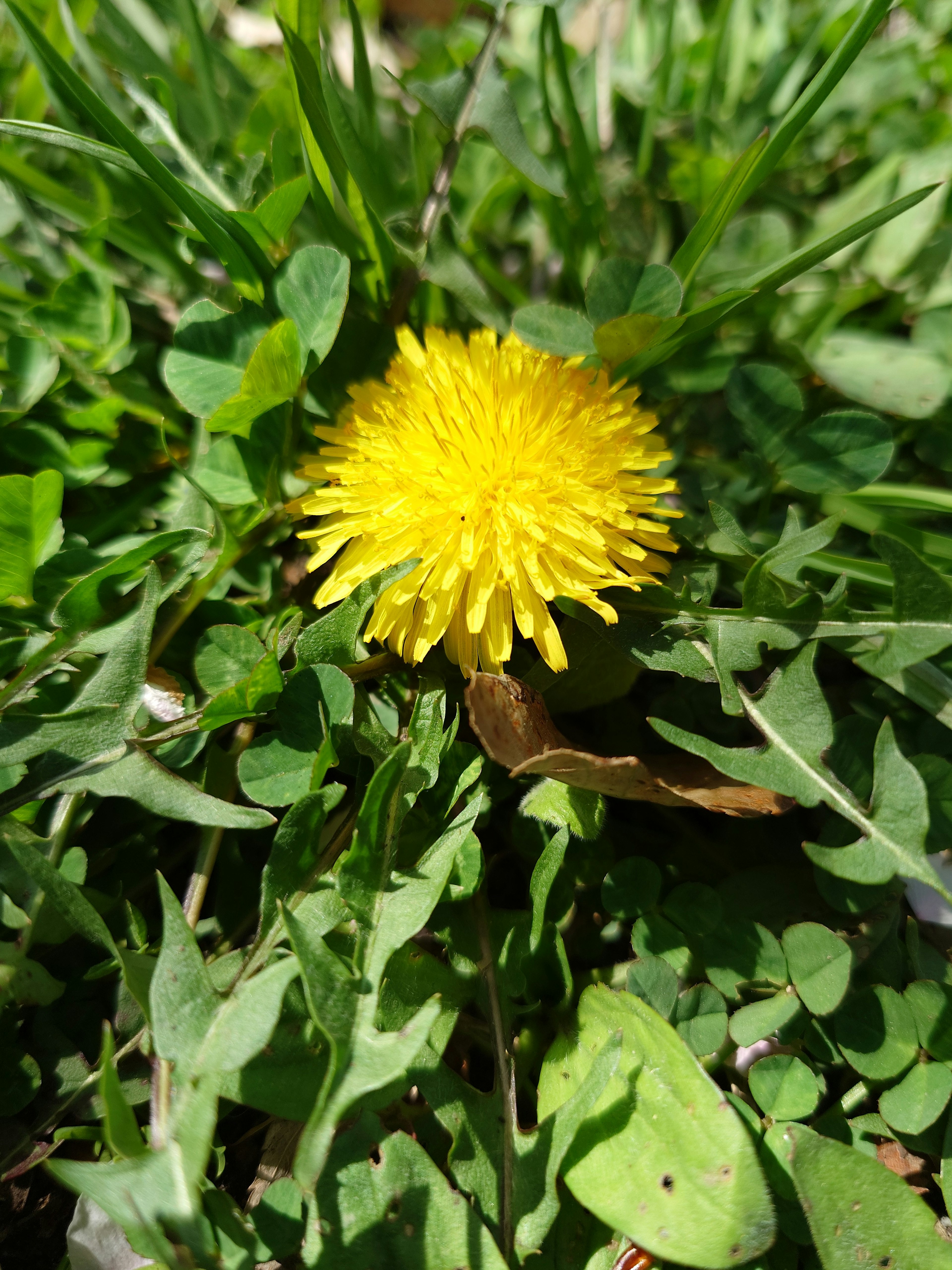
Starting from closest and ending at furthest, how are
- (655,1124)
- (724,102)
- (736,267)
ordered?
1. (655,1124)
2. (736,267)
3. (724,102)

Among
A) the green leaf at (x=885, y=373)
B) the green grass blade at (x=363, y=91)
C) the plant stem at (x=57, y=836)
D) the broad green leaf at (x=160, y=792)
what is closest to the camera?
the broad green leaf at (x=160, y=792)

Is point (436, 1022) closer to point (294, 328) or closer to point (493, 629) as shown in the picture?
point (493, 629)

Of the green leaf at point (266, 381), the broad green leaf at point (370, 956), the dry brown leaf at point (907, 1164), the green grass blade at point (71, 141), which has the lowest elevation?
the dry brown leaf at point (907, 1164)

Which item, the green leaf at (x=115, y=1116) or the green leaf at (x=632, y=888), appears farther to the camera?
the green leaf at (x=632, y=888)

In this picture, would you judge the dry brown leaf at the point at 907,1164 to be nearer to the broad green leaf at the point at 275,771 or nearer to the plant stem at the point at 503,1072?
the plant stem at the point at 503,1072

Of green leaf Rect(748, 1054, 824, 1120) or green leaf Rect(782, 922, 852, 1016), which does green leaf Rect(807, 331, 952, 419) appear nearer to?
green leaf Rect(782, 922, 852, 1016)

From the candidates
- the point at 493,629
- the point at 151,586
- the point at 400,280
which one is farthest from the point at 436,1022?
the point at 400,280

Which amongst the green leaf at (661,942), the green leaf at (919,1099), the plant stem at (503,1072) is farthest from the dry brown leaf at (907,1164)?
the plant stem at (503,1072)

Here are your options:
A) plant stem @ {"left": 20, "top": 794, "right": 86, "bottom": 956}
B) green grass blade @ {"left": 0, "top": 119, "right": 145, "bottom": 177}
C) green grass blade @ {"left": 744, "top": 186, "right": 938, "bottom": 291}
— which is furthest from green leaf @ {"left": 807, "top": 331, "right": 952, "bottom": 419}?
plant stem @ {"left": 20, "top": 794, "right": 86, "bottom": 956}
